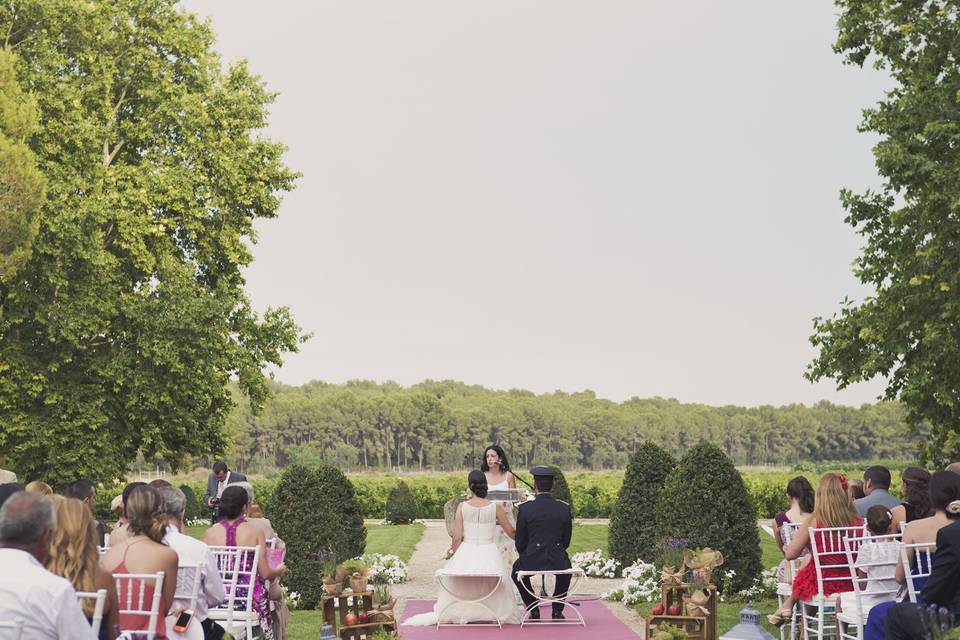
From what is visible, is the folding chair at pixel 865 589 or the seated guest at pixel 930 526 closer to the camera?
the seated guest at pixel 930 526

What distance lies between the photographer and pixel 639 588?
1695 cm

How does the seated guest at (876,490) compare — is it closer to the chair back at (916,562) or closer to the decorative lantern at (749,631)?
the chair back at (916,562)

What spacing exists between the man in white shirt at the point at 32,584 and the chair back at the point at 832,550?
5.91 metres

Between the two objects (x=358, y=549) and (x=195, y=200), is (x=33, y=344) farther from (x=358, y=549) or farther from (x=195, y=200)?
(x=358, y=549)

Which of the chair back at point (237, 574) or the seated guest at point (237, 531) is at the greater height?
the seated guest at point (237, 531)

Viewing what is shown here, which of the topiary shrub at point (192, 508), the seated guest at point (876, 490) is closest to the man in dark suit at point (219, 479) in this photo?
the seated guest at point (876, 490)

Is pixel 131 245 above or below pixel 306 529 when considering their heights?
above

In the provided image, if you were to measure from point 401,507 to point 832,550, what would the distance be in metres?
32.9

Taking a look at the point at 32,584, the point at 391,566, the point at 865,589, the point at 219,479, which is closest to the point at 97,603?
the point at 32,584

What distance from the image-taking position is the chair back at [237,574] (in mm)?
9055

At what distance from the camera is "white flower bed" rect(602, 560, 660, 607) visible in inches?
655

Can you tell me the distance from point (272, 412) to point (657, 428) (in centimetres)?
3859

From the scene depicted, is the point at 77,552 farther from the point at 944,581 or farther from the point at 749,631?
the point at 944,581

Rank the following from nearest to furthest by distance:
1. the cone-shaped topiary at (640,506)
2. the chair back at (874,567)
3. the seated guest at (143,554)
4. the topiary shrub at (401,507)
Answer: the seated guest at (143,554)
the chair back at (874,567)
the cone-shaped topiary at (640,506)
the topiary shrub at (401,507)
